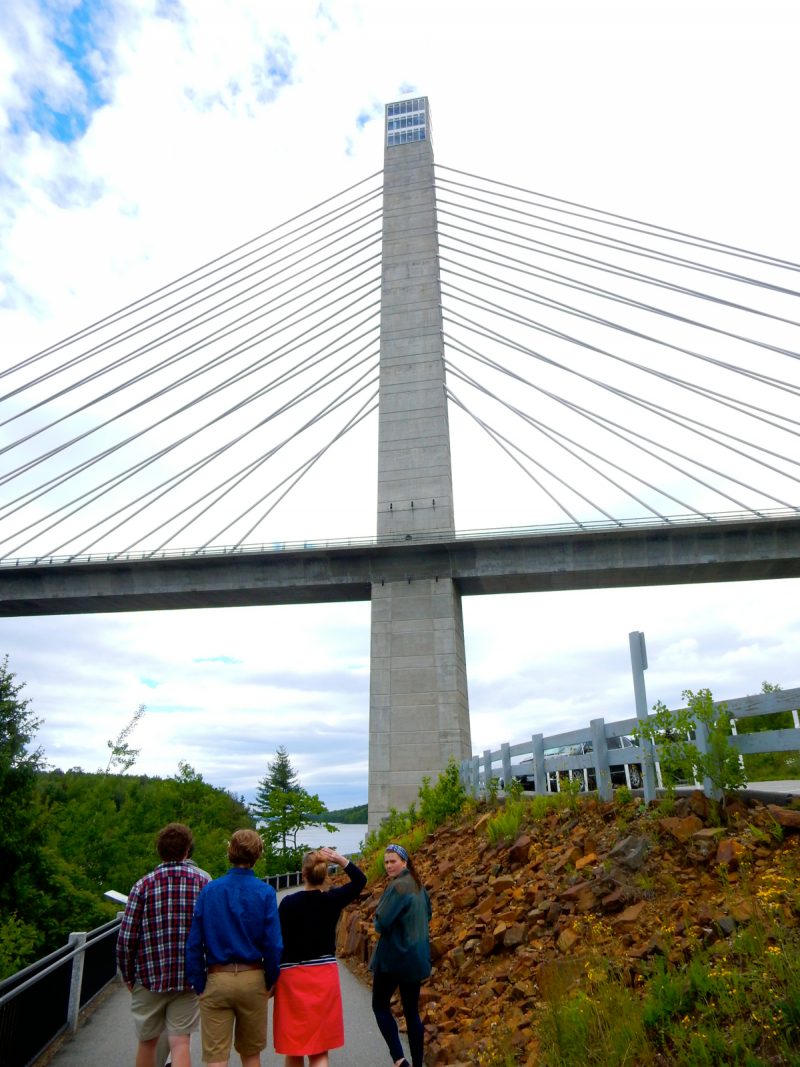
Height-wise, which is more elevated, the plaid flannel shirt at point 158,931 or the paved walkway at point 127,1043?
the plaid flannel shirt at point 158,931

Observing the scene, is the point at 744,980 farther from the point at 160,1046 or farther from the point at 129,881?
the point at 129,881

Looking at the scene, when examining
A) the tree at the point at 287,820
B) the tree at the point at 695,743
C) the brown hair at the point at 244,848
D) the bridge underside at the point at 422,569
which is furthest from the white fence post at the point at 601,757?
the tree at the point at 287,820

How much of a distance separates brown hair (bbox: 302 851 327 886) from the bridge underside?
1009 inches

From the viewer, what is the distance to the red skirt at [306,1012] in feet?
16.0

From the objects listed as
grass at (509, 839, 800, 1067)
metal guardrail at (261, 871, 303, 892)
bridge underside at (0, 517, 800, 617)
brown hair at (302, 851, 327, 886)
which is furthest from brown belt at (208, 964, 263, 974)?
bridge underside at (0, 517, 800, 617)

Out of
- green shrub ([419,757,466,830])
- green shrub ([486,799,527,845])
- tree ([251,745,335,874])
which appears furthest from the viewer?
tree ([251,745,335,874])

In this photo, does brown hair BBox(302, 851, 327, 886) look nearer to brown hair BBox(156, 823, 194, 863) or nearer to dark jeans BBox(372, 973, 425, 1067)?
brown hair BBox(156, 823, 194, 863)

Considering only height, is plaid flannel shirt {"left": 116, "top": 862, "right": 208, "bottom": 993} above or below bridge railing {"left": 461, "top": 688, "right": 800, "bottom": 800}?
below

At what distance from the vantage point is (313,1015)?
493 centimetres

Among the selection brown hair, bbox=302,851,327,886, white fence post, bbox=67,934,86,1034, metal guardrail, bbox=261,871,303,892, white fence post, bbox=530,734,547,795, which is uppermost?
white fence post, bbox=530,734,547,795

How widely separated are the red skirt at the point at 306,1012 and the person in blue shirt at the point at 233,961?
0.44 ft

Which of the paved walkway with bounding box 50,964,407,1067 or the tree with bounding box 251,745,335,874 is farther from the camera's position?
the tree with bounding box 251,745,335,874

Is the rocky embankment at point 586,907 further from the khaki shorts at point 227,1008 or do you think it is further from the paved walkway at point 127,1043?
the khaki shorts at point 227,1008

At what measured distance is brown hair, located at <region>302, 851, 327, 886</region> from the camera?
209 inches
